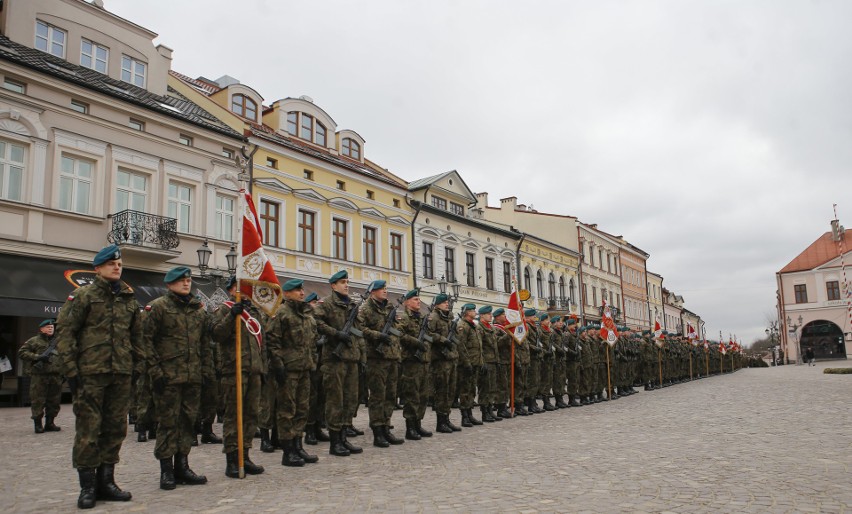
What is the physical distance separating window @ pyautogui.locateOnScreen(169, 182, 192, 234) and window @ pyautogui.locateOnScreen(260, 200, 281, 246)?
2.70 meters

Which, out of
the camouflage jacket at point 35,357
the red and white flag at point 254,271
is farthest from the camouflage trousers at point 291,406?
the camouflage jacket at point 35,357

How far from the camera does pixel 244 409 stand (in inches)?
276

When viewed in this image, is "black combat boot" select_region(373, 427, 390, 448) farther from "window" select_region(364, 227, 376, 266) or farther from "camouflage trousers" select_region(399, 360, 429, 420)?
"window" select_region(364, 227, 376, 266)

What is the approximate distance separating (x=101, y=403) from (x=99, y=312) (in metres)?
0.79

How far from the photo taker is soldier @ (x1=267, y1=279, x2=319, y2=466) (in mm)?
7418

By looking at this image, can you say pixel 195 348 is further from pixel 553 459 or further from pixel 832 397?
pixel 832 397

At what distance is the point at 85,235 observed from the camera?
18.4m

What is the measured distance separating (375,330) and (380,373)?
611 millimetres

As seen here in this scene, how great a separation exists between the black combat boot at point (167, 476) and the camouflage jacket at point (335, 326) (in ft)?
7.64

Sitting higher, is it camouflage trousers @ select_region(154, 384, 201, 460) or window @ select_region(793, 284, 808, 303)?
window @ select_region(793, 284, 808, 303)

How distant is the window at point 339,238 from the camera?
2658cm

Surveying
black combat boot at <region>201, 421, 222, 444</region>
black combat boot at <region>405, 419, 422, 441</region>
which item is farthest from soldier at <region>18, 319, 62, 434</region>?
black combat boot at <region>405, 419, 422, 441</region>

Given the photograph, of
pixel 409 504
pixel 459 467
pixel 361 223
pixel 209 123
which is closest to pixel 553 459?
pixel 459 467

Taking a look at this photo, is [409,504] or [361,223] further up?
[361,223]
